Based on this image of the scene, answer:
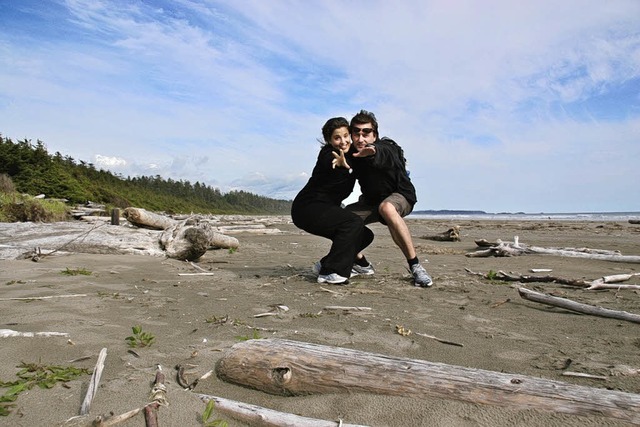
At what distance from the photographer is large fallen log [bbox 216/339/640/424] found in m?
1.76

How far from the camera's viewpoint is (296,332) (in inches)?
121

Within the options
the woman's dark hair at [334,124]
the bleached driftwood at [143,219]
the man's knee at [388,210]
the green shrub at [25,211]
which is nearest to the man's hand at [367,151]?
the woman's dark hair at [334,124]

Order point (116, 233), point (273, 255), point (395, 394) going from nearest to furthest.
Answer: point (395, 394) < point (116, 233) < point (273, 255)

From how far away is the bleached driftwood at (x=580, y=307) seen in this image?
132 inches

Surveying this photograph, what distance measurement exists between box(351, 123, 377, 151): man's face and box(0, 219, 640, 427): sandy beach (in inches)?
69.2

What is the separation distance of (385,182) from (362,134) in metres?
0.71

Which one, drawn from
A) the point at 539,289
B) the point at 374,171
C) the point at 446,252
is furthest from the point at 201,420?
the point at 446,252

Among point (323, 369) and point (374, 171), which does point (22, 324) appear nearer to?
point (323, 369)

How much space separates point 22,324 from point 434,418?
2.86m

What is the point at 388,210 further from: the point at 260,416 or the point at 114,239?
the point at 114,239

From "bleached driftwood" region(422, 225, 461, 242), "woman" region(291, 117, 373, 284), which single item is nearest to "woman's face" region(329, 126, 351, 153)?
"woman" region(291, 117, 373, 284)

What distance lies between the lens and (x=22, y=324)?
293 centimetres

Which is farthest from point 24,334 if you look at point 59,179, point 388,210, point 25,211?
point 59,179

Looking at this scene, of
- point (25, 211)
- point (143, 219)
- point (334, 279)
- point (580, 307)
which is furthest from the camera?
point (25, 211)
